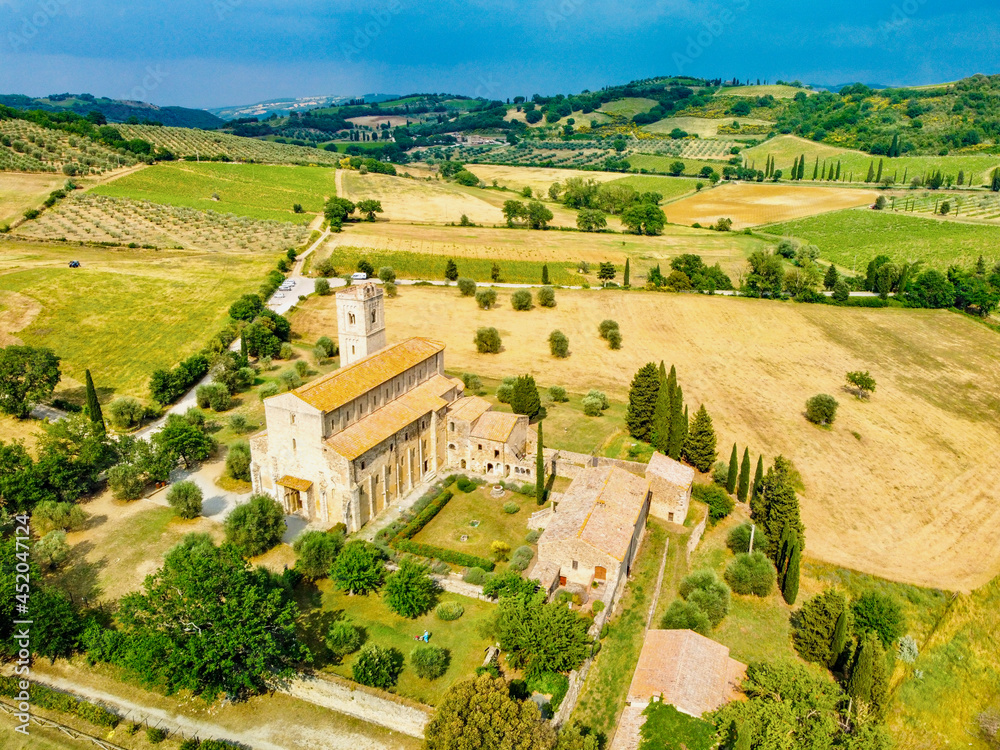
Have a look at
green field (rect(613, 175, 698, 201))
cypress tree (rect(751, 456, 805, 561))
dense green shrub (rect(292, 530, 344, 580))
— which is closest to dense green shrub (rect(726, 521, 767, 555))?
cypress tree (rect(751, 456, 805, 561))

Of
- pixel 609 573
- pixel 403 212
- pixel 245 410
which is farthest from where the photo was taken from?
pixel 403 212

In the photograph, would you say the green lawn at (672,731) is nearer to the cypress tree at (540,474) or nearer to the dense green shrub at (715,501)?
the cypress tree at (540,474)

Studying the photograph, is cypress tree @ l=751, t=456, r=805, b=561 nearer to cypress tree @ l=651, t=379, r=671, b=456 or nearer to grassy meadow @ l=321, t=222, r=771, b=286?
cypress tree @ l=651, t=379, r=671, b=456

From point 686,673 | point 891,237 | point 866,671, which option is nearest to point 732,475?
point 866,671

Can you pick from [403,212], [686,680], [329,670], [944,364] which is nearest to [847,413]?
[944,364]

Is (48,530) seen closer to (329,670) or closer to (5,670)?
(5,670)
